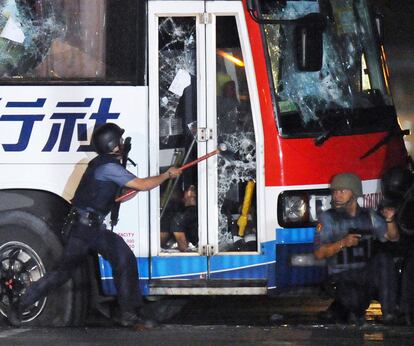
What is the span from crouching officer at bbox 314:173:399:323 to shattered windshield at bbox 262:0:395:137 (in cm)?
56

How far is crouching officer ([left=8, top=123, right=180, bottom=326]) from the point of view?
28.8 feet

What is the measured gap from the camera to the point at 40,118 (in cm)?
900

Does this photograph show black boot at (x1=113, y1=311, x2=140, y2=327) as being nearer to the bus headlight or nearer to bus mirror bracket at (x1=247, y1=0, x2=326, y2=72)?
the bus headlight

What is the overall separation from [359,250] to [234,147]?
1.26 meters

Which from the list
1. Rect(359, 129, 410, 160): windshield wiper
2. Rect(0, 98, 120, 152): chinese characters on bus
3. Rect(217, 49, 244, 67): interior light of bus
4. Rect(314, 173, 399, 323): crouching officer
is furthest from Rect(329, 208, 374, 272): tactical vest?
Rect(0, 98, 120, 152): chinese characters on bus

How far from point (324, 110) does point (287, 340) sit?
1.89m

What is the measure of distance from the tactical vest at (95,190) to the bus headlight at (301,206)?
1.24 metres

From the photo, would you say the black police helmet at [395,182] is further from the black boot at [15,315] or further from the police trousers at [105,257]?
the black boot at [15,315]

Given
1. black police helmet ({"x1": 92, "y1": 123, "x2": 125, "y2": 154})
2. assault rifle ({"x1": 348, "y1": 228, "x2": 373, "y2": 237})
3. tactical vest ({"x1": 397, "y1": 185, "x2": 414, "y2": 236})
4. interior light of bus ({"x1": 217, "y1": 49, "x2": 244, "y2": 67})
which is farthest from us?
tactical vest ({"x1": 397, "y1": 185, "x2": 414, "y2": 236})

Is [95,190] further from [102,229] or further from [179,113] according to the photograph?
[179,113]

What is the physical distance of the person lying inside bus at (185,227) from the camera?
9.12 meters

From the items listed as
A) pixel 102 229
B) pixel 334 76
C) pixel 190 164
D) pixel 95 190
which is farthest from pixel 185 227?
pixel 334 76

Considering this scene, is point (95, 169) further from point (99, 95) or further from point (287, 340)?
point (287, 340)

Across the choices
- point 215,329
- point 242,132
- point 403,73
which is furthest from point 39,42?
point 403,73
